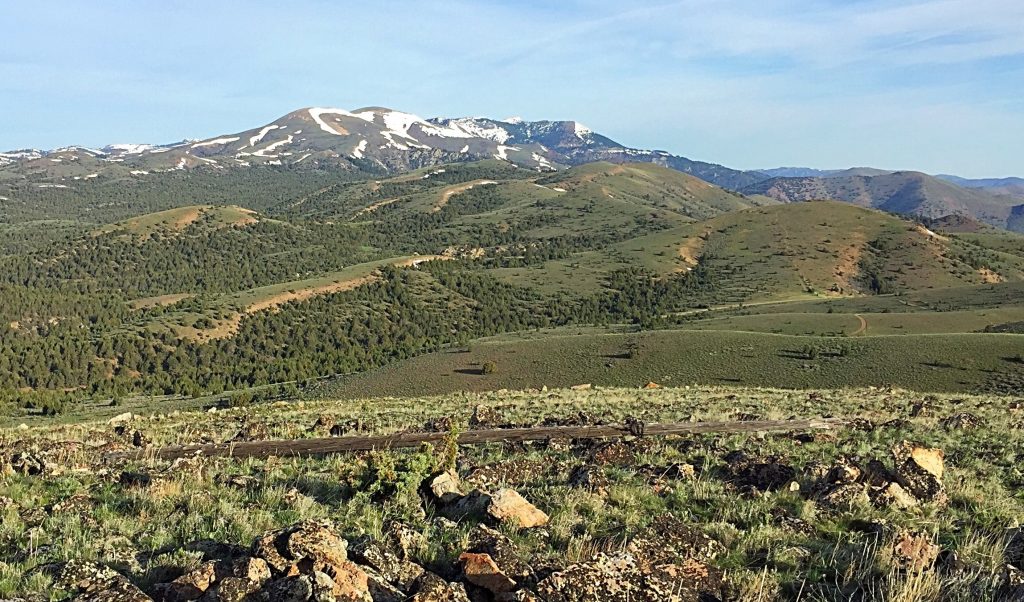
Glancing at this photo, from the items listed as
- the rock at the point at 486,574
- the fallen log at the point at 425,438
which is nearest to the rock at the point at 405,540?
the rock at the point at 486,574

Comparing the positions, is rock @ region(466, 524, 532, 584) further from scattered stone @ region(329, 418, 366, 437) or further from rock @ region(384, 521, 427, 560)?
scattered stone @ region(329, 418, 366, 437)

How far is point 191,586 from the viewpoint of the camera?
4.18 m

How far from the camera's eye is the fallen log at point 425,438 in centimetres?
1182

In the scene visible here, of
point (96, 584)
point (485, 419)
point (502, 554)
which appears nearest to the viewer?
point (96, 584)

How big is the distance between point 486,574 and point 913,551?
3.60m

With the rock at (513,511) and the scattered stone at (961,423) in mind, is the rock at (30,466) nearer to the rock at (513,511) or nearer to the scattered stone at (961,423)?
the rock at (513,511)

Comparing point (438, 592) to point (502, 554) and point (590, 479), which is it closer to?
point (502, 554)

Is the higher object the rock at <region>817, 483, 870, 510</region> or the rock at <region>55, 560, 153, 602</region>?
the rock at <region>55, 560, 153, 602</region>

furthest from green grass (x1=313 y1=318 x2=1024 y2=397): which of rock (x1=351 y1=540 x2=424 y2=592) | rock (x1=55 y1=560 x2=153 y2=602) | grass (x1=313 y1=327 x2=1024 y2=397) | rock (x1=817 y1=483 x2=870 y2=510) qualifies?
rock (x1=55 y1=560 x2=153 y2=602)

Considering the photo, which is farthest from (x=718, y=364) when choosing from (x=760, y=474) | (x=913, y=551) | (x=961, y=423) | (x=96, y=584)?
(x=96, y=584)

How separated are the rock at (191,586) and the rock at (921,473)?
7.91 m

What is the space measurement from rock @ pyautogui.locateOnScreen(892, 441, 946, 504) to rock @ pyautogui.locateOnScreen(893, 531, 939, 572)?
110 inches

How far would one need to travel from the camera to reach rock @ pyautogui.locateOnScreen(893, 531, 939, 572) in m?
4.94

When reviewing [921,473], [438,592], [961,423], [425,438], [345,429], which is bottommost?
[345,429]
